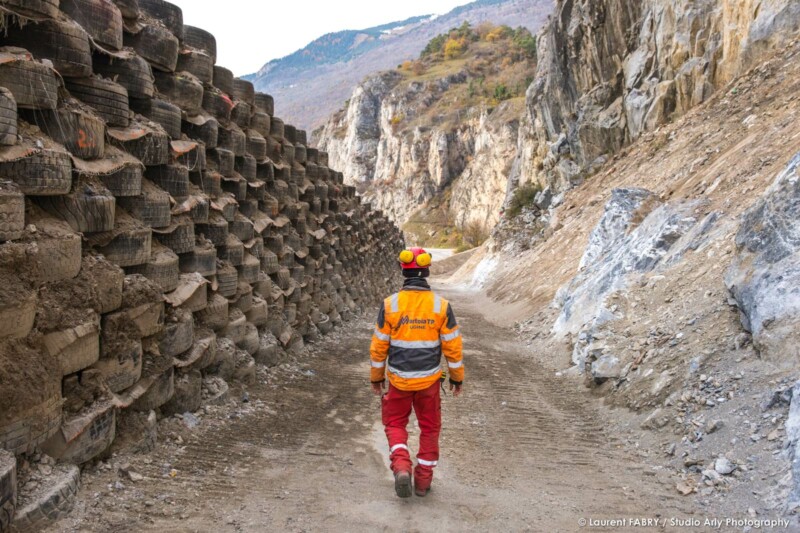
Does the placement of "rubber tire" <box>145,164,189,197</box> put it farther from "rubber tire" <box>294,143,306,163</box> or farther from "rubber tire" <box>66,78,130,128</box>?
"rubber tire" <box>294,143,306,163</box>

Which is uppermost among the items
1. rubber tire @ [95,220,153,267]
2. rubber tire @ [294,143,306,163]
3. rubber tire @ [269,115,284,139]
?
rubber tire @ [269,115,284,139]

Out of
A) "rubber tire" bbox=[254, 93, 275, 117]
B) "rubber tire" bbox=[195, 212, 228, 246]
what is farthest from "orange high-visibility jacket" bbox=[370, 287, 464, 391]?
"rubber tire" bbox=[254, 93, 275, 117]

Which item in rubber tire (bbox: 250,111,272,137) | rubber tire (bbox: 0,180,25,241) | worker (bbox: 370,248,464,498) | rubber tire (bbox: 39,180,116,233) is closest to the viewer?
rubber tire (bbox: 0,180,25,241)

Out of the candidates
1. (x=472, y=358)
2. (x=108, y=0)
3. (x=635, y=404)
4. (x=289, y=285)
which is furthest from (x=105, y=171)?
(x=472, y=358)

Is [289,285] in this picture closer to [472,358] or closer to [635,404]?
[472,358]

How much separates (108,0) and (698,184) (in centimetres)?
1018

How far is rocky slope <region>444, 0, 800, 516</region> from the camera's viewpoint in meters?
4.36

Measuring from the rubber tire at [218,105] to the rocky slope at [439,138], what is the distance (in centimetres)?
5229

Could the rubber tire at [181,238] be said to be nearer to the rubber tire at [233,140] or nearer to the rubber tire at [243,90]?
the rubber tire at [233,140]

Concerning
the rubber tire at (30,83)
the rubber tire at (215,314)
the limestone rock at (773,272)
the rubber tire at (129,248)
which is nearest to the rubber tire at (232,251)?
the rubber tire at (215,314)

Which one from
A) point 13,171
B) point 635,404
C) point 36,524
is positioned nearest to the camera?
point 36,524

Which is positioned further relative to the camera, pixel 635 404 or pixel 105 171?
pixel 635 404

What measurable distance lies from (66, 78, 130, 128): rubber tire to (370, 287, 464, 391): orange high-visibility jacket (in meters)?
2.59

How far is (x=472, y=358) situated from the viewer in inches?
345
